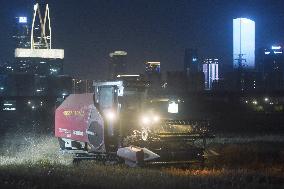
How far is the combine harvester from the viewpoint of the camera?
2117cm

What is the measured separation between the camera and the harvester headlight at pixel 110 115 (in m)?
21.6

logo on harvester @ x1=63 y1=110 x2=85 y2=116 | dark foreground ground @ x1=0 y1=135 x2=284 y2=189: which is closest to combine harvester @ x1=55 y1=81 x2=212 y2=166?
logo on harvester @ x1=63 y1=110 x2=85 y2=116

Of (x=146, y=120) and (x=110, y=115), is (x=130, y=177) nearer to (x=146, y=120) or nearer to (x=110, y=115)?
(x=110, y=115)

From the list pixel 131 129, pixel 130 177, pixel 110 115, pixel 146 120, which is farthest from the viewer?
pixel 146 120

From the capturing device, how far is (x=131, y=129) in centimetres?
2198

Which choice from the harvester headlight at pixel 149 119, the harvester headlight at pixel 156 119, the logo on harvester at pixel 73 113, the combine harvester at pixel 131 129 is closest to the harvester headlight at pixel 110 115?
the combine harvester at pixel 131 129

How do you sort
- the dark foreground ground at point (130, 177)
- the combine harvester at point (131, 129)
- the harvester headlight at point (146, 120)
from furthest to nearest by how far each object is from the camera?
the harvester headlight at point (146, 120), the combine harvester at point (131, 129), the dark foreground ground at point (130, 177)

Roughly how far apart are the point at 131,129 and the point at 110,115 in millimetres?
989

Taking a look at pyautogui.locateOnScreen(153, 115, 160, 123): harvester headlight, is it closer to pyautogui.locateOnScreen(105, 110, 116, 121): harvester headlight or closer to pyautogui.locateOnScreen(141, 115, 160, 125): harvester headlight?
pyautogui.locateOnScreen(141, 115, 160, 125): harvester headlight

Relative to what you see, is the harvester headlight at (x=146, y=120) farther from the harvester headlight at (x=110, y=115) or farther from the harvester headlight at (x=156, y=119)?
the harvester headlight at (x=110, y=115)

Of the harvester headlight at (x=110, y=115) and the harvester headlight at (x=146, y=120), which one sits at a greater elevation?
the harvester headlight at (x=110, y=115)

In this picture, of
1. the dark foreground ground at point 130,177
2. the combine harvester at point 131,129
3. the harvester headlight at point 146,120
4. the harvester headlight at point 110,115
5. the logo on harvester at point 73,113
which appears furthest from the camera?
the logo on harvester at point 73,113

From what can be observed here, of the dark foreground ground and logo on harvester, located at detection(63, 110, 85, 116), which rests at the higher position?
logo on harvester, located at detection(63, 110, 85, 116)

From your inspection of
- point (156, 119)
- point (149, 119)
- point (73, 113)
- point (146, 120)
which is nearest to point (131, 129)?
point (146, 120)
